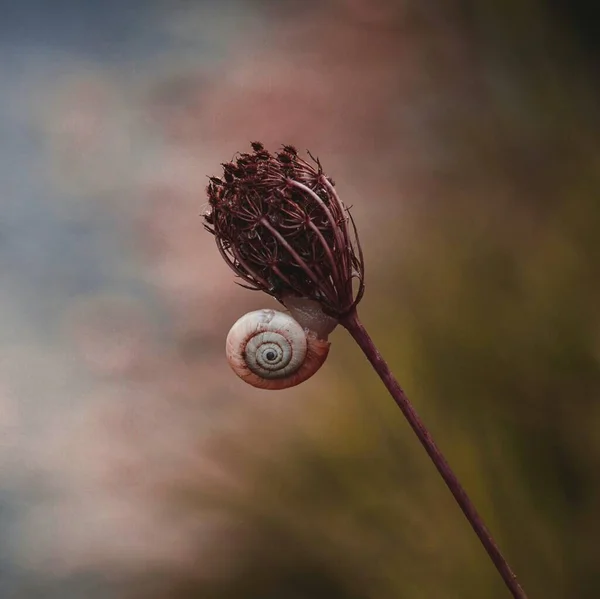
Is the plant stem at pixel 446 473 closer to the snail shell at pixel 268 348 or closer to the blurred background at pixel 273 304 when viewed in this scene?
the snail shell at pixel 268 348

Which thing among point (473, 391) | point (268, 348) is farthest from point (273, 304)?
point (268, 348)

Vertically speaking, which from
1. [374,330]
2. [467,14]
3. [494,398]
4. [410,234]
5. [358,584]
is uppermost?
[467,14]

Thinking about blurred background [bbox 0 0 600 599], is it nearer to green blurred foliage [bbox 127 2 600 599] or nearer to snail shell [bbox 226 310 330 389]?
green blurred foliage [bbox 127 2 600 599]

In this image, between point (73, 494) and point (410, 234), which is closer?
point (73, 494)

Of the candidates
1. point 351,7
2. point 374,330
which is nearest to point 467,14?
point 351,7

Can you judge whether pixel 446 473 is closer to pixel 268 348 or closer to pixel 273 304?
pixel 268 348

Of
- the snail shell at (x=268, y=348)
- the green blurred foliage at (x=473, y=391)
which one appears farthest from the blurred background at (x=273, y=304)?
the snail shell at (x=268, y=348)

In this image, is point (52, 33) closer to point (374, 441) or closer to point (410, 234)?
point (410, 234)
